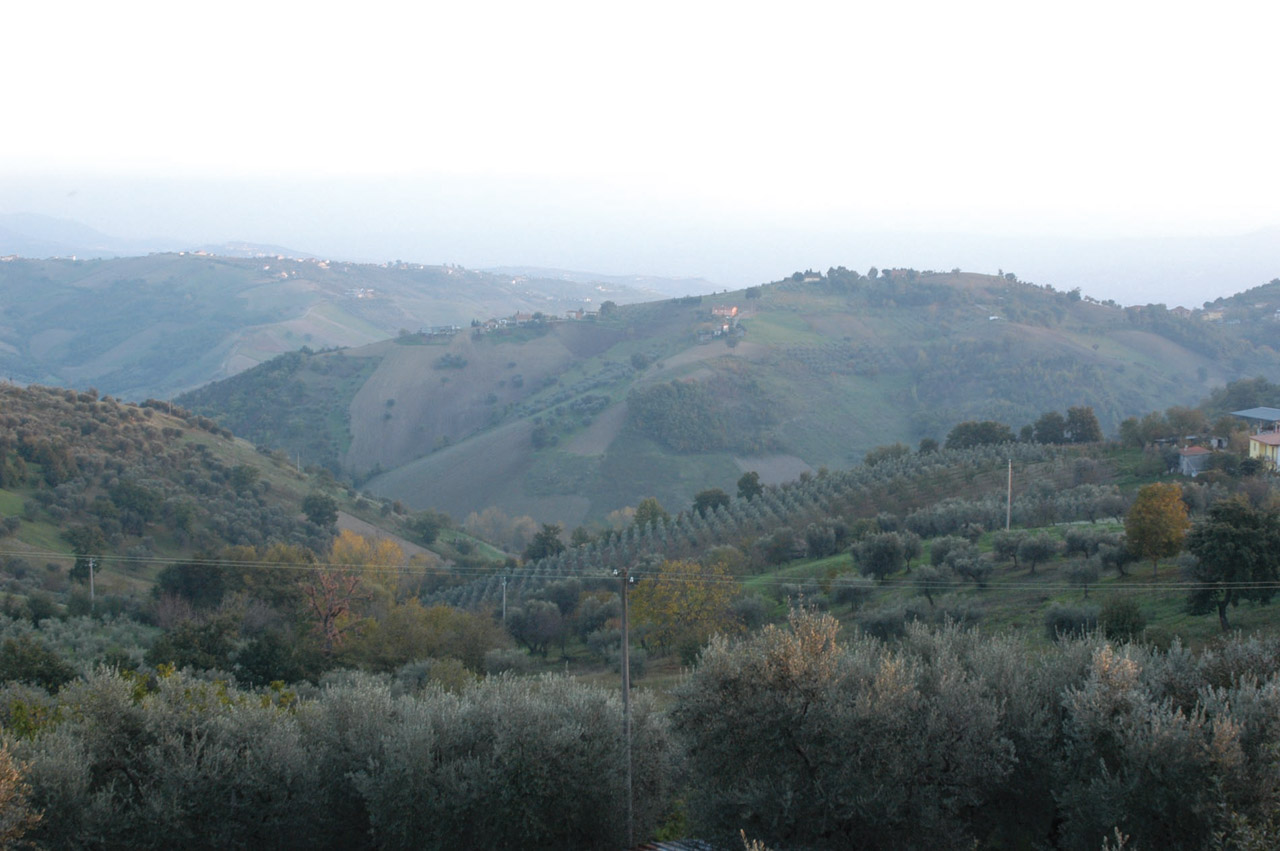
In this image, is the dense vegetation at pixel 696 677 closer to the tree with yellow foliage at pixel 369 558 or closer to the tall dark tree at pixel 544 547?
the tree with yellow foliage at pixel 369 558

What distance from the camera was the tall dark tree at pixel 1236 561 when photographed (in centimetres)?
2170

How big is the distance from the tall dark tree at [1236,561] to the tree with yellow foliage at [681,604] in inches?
549

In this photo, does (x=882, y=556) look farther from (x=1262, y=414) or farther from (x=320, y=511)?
(x=1262, y=414)

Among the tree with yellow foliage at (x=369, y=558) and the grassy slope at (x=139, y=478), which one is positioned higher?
the grassy slope at (x=139, y=478)

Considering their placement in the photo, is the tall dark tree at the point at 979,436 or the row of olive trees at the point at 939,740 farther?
the tall dark tree at the point at 979,436

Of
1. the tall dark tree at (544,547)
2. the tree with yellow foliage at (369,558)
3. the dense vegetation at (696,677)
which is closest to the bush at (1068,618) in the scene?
the dense vegetation at (696,677)

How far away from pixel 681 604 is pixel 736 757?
821 inches

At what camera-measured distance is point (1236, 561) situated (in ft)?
71.5

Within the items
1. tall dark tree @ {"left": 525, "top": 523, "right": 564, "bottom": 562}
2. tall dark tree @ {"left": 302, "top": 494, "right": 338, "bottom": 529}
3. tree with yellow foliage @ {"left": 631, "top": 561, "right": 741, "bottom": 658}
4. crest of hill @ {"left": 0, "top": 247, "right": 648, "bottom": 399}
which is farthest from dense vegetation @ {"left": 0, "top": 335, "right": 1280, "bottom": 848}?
crest of hill @ {"left": 0, "top": 247, "right": 648, "bottom": 399}

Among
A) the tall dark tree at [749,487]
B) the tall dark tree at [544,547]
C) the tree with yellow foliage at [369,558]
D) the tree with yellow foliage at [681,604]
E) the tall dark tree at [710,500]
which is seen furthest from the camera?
the tall dark tree at [749,487]

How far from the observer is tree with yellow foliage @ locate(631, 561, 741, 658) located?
105 ft

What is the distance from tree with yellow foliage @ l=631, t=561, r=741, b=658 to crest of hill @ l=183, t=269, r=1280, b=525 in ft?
139

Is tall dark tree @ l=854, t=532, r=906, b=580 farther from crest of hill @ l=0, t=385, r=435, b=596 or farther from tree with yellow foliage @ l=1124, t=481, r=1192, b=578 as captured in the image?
crest of hill @ l=0, t=385, r=435, b=596

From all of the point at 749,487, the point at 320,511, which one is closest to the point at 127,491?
the point at 320,511
